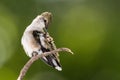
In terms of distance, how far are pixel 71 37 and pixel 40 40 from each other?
8421 mm

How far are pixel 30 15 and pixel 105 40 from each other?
1.39 meters

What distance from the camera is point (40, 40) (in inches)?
81.1

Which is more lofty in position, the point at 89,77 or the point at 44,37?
the point at 44,37

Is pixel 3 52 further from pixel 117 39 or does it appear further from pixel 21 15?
pixel 117 39

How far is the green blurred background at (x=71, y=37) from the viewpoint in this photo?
9.66 m

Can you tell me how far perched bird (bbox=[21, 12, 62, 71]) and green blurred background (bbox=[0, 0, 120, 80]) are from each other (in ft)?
22.0

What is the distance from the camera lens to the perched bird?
1916 millimetres

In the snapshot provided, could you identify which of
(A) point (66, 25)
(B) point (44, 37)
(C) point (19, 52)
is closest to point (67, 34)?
(A) point (66, 25)

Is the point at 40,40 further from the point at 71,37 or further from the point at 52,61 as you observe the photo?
the point at 71,37

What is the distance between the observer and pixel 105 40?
33.6ft

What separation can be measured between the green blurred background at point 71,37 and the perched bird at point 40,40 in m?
6.71

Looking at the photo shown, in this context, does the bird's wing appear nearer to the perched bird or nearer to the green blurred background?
the perched bird

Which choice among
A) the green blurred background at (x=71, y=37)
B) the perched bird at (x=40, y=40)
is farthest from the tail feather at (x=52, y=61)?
the green blurred background at (x=71, y=37)

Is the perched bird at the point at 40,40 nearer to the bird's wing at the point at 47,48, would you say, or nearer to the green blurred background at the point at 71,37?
the bird's wing at the point at 47,48
